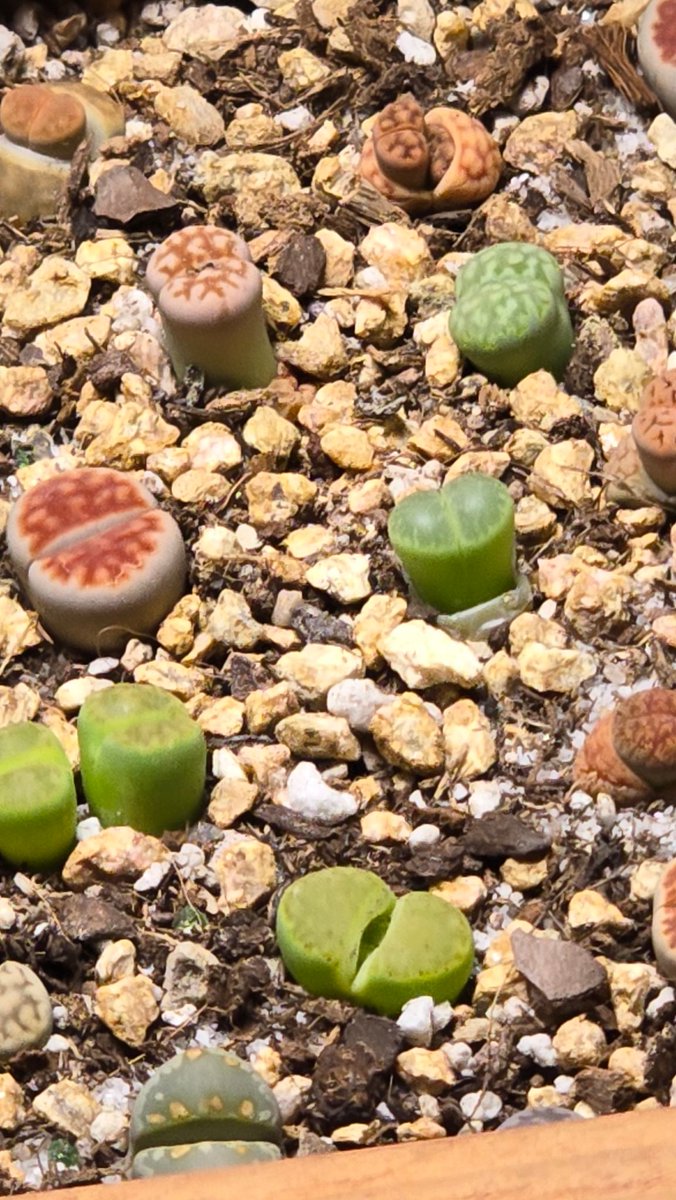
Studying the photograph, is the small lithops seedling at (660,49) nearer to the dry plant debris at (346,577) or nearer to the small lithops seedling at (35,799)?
the dry plant debris at (346,577)

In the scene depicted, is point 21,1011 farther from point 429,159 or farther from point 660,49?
point 660,49

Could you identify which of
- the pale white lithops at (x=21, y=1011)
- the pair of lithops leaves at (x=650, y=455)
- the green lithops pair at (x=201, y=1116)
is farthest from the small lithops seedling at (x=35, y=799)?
the pair of lithops leaves at (x=650, y=455)

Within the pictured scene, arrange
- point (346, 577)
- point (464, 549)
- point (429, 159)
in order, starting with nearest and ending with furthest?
point (464, 549), point (346, 577), point (429, 159)

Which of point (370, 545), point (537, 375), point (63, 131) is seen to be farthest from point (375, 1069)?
point (63, 131)

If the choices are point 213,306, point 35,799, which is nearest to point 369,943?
point 35,799

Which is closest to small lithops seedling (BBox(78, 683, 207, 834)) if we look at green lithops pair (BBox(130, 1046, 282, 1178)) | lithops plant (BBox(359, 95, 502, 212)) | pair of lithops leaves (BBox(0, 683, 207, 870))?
pair of lithops leaves (BBox(0, 683, 207, 870))

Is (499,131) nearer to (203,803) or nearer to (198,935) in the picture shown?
(203,803)

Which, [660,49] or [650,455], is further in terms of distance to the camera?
[660,49]
